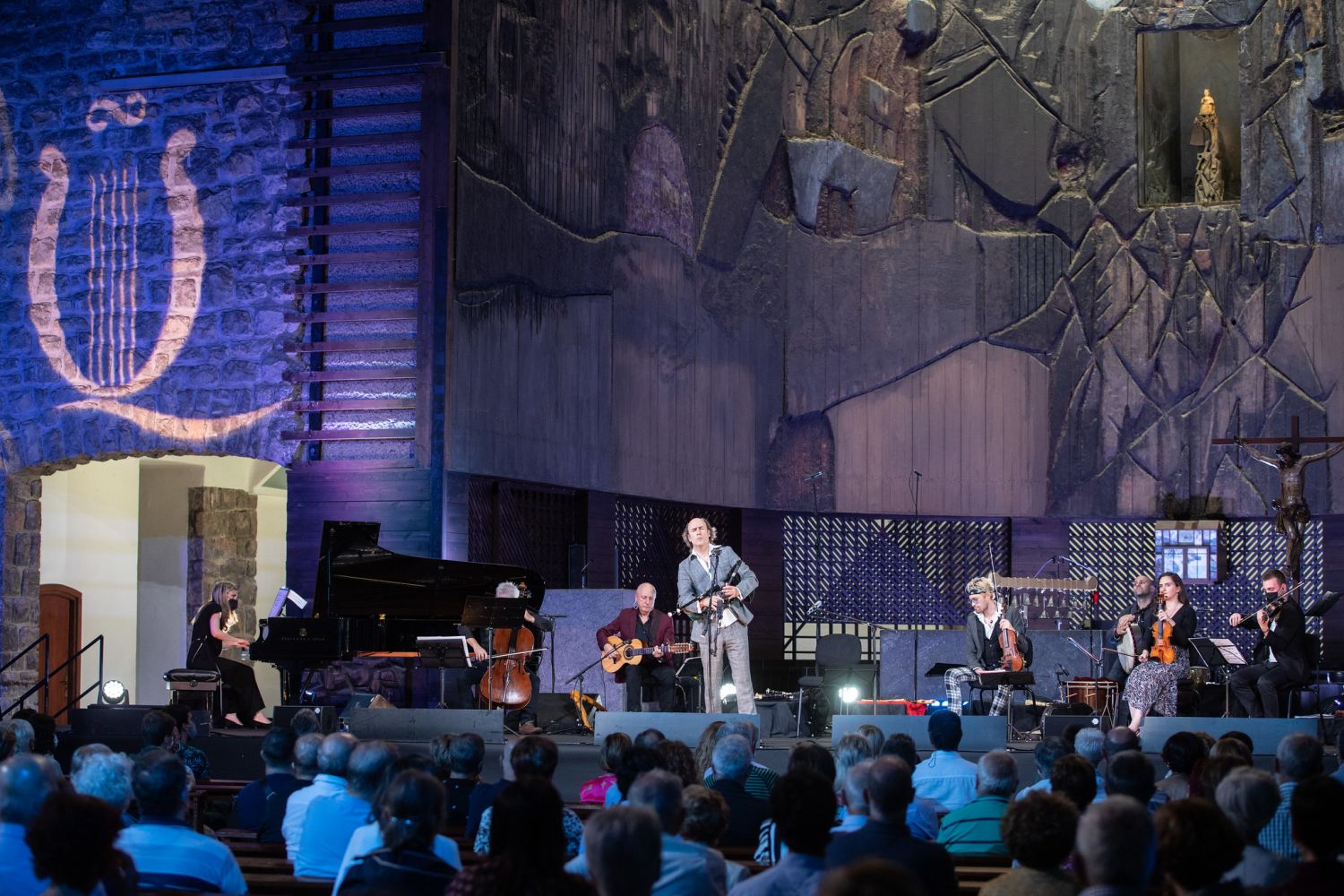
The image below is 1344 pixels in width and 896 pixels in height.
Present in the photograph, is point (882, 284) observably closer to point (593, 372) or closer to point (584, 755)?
point (593, 372)

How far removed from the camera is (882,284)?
20.7 metres

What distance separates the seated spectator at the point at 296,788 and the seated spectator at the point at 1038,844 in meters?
3.40

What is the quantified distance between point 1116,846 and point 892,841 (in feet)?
3.48

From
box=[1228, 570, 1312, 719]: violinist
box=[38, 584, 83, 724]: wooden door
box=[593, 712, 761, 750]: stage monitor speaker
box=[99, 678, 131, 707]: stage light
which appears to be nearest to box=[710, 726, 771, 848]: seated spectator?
box=[593, 712, 761, 750]: stage monitor speaker

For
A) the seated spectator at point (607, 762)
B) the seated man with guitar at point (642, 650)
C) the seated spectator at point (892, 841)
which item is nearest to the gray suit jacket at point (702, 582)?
the seated man with guitar at point (642, 650)

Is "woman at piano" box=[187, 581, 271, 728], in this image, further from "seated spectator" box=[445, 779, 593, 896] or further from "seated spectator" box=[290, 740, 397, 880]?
"seated spectator" box=[445, 779, 593, 896]

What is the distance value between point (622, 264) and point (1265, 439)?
7.43 m

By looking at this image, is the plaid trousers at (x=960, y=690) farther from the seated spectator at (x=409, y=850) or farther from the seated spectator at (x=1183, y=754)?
the seated spectator at (x=409, y=850)

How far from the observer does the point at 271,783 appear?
23.4 feet

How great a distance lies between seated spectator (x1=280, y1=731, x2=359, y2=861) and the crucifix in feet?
47.2

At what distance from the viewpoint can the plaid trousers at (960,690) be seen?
517 inches

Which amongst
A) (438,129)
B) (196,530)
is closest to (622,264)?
(438,129)

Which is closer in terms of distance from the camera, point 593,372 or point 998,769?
point 998,769

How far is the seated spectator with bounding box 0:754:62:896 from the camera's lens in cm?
473
